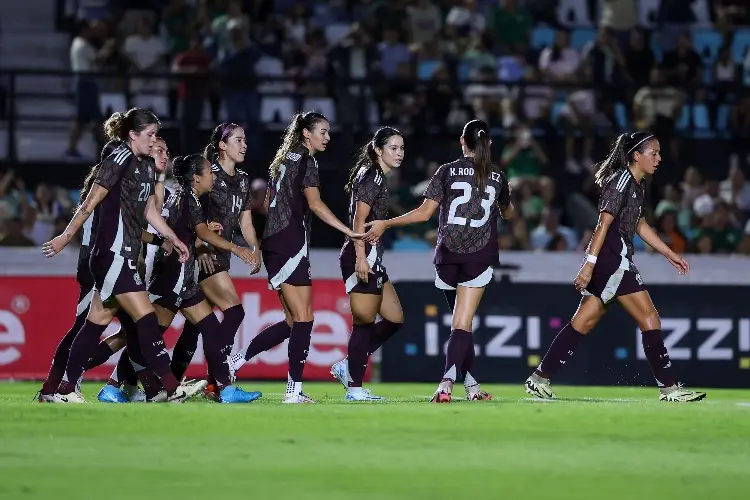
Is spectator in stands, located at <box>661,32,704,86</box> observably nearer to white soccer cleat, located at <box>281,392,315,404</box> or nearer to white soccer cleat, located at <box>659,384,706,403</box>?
white soccer cleat, located at <box>659,384,706,403</box>

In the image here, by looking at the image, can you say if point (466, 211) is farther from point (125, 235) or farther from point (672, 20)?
point (672, 20)

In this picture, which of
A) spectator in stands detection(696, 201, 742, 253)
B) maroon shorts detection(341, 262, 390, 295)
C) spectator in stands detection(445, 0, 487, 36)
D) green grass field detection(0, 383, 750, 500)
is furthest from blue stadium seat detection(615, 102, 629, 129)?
green grass field detection(0, 383, 750, 500)

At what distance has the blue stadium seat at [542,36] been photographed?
24.0 m

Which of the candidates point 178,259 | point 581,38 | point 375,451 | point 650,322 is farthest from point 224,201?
point 581,38

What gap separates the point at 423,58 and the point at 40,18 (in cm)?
645

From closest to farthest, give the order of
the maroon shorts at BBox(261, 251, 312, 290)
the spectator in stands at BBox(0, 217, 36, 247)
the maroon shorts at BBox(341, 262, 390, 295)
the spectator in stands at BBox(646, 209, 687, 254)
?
the maroon shorts at BBox(261, 251, 312, 290) < the maroon shorts at BBox(341, 262, 390, 295) < the spectator in stands at BBox(0, 217, 36, 247) < the spectator in stands at BBox(646, 209, 687, 254)

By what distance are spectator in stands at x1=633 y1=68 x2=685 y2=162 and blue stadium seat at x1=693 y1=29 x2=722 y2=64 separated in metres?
2.32

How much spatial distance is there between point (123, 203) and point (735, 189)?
40.7ft

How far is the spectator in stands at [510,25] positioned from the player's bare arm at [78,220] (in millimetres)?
13280

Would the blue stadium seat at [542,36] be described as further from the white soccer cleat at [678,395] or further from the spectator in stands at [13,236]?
the white soccer cleat at [678,395]

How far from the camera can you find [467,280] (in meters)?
12.2

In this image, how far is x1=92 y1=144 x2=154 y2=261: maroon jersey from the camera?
11125mm

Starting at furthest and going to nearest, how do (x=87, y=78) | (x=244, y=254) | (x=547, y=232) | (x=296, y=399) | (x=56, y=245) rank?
(x=87, y=78) < (x=547, y=232) < (x=296, y=399) < (x=244, y=254) < (x=56, y=245)

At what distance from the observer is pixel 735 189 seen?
21.5 m
